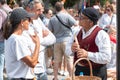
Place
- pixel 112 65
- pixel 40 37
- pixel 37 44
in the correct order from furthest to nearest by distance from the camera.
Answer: pixel 112 65 → pixel 40 37 → pixel 37 44

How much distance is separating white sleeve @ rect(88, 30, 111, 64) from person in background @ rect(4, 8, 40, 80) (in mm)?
666

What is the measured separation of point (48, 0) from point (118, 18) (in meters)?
36.3

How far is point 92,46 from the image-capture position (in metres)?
4.44

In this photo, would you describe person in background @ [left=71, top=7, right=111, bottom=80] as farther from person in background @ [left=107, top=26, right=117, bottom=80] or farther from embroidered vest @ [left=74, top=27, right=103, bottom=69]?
person in background @ [left=107, top=26, right=117, bottom=80]

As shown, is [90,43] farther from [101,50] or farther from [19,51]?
[19,51]

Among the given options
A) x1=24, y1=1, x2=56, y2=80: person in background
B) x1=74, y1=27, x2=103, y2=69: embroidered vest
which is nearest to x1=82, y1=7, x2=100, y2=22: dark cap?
x1=74, y1=27, x2=103, y2=69: embroidered vest

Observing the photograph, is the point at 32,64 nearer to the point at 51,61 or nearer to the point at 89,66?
the point at 89,66

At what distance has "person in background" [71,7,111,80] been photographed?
14.3 ft

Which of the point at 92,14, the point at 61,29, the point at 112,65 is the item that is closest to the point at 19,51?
the point at 92,14

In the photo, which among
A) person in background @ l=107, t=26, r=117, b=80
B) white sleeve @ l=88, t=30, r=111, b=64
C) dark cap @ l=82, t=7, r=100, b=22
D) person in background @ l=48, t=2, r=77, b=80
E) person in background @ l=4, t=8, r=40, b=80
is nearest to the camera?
person in background @ l=4, t=8, r=40, b=80

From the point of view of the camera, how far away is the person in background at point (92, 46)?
4344 mm

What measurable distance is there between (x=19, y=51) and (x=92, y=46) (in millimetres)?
896

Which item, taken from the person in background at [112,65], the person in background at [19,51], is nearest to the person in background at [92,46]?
the person in background at [112,65]

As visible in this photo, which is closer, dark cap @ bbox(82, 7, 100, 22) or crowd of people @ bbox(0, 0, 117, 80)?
crowd of people @ bbox(0, 0, 117, 80)
